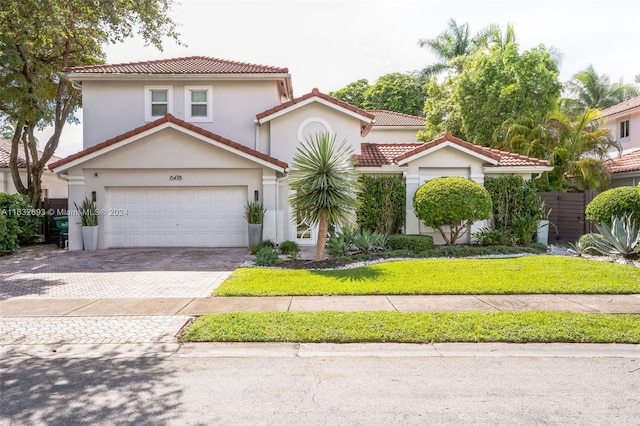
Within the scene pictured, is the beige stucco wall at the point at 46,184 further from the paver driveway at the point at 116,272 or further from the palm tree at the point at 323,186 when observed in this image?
the palm tree at the point at 323,186

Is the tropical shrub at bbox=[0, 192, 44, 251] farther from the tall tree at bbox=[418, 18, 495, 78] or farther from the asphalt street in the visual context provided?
the tall tree at bbox=[418, 18, 495, 78]

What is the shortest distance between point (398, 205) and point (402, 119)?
1438 cm

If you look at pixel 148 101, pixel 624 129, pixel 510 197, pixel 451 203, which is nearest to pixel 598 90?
pixel 624 129

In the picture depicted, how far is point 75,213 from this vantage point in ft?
49.4

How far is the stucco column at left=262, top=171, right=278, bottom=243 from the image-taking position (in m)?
15.0

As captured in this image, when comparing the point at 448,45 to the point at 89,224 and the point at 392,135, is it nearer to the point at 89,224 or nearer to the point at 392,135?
the point at 392,135

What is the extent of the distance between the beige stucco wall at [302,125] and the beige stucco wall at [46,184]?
14.8 m

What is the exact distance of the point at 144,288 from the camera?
8977 millimetres

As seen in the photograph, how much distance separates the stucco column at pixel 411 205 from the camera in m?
15.5

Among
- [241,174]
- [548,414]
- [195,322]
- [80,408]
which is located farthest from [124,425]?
[241,174]

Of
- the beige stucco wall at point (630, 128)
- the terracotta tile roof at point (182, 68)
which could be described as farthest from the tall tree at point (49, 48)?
the beige stucco wall at point (630, 128)

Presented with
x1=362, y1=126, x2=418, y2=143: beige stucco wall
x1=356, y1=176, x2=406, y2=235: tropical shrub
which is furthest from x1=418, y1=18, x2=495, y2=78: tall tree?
x1=356, y1=176, x2=406, y2=235: tropical shrub

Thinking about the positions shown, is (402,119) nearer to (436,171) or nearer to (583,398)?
(436,171)

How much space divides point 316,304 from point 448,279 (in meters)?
3.44
